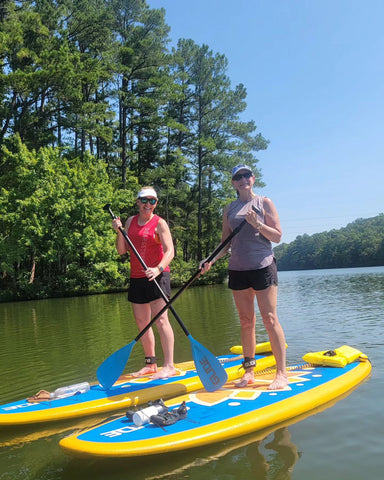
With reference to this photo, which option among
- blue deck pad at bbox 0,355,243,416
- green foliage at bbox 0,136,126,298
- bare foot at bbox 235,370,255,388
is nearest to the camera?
blue deck pad at bbox 0,355,243,416

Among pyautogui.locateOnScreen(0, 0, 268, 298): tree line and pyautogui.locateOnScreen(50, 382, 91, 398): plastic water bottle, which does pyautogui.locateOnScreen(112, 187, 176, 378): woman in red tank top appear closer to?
pyautogui.locateOnScreen(50, 382, 91, 398): plastic water bottle

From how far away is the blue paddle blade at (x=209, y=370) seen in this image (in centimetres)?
406

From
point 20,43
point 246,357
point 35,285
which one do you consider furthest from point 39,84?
point 246,357

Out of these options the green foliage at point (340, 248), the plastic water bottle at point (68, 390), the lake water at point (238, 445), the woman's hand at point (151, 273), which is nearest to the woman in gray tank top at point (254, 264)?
the woman's hand at point (151, 273)

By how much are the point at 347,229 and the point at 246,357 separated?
373ft

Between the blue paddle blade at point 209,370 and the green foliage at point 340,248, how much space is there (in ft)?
292

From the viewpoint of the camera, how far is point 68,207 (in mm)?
26219

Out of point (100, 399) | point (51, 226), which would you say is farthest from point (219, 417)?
point (51, 226)

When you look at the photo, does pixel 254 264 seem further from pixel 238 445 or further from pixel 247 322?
pixel 238 445

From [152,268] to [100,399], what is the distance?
146 centimetres

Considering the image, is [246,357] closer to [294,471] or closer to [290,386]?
[290,386]

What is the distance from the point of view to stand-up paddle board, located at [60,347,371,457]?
2.90 m

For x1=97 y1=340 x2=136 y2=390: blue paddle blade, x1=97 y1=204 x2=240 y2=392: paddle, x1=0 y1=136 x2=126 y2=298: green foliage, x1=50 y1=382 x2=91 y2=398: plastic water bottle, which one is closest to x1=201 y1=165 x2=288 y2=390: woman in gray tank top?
x1=97 y1=204 x2=240 y2=392: paddle

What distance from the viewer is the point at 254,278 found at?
13.4ft
